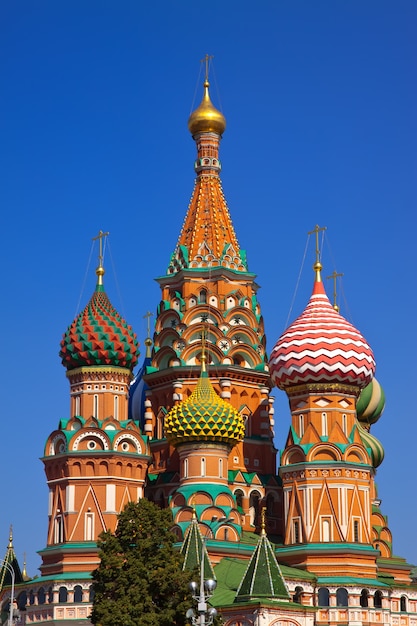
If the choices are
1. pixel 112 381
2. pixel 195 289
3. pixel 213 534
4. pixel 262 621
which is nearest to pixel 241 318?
pixel 195 289

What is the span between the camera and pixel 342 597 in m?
44.8

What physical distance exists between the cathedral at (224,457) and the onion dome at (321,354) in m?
0.05

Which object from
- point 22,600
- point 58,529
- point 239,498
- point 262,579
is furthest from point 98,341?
point 262,579

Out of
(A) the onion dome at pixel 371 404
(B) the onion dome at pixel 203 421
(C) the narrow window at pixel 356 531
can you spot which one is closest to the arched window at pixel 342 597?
(C) the narrow window at pixel 356 531

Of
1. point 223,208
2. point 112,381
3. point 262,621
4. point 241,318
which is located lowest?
point 262,621

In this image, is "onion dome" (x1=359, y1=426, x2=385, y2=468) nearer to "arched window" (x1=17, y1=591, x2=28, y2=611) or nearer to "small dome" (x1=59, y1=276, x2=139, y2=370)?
"small dome" (x1=59, y1=276, x2=139, y2=370)

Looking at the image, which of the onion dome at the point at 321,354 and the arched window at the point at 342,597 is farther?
the onion dome at the point at 321,354

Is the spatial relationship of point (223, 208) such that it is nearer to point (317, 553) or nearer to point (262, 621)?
point (317, 553)

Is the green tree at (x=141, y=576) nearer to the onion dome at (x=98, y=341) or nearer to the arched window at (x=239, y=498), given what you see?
the onion dome at (x=98, y=341)

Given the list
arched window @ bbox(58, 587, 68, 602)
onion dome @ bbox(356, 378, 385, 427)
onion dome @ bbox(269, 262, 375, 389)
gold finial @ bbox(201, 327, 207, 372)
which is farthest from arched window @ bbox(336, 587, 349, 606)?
onion dome @ bbox(356, 378, 385, 427)

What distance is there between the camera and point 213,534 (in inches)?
1788

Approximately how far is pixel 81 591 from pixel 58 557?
1465 mm

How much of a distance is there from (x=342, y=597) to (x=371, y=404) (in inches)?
400

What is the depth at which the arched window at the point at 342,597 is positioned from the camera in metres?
44.8
